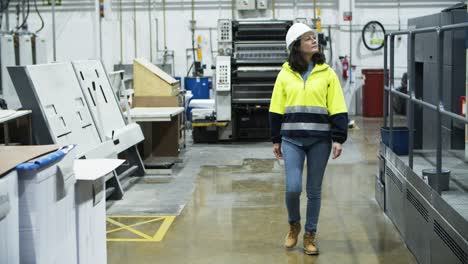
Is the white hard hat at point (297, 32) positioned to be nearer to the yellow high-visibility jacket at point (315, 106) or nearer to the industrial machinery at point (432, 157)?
the yellow high-visibility jacket at point (315, 106)

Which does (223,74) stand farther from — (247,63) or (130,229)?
(130,229)

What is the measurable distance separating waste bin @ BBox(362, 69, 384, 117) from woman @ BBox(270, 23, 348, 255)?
8.52 meters

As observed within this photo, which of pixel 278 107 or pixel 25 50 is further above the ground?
pixel 25 50

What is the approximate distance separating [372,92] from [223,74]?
14.5ft

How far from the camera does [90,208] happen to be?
10.3 feet

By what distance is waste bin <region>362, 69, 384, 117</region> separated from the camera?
490 inches

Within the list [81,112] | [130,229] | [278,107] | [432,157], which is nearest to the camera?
[278,107]

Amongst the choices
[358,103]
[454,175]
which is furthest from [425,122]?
[358,103]

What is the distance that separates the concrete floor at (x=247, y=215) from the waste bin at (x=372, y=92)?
4.29 m

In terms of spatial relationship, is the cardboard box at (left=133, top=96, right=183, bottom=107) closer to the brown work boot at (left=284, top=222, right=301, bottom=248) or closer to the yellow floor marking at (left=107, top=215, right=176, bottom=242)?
the yellow floor marking at (left=107, top=215, right=176, bottom=242)

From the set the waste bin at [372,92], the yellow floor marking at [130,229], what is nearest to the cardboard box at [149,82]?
the yellow floor marking at [130,229]

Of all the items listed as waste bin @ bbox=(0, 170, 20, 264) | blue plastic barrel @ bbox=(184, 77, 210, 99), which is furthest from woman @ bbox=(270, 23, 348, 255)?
blue plastic barrel @ bbox=(184, 77, 210, 99)

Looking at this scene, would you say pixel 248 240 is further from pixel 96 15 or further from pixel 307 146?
pixel 96 15

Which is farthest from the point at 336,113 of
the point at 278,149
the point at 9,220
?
the point at 9,220
